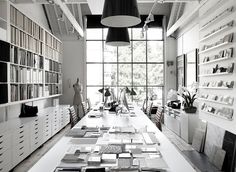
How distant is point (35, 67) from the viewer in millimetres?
6402

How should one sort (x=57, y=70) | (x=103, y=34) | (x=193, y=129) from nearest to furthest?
(x=193, y=129), (x=57, y=70), (x=103, y=34)

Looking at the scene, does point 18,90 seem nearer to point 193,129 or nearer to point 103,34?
point 193,129

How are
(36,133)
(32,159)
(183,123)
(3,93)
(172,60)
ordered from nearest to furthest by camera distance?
(3,93) → (32,159) → (36,133) → (183,123) → (172,60)

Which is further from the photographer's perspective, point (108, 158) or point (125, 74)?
point (125, 74)

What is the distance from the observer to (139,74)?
33.7ft

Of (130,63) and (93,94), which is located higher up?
(130,63)

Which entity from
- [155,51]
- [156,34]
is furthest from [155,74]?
[156,34]

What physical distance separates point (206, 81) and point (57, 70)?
5.20 metres

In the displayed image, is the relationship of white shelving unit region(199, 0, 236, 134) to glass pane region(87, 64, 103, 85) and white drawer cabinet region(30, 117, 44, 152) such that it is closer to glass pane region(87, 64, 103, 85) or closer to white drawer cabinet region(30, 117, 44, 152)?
white drawer cabinet region(30, 117, 44, 152)

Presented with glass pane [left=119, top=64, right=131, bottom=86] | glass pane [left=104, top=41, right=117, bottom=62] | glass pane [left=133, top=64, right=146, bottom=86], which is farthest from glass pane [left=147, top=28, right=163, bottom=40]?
glass pane [left=104, top=41, right=117, bottom=62]

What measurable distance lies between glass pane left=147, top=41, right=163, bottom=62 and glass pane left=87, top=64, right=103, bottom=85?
208 cm

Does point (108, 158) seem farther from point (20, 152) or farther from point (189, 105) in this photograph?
point (189, 105)

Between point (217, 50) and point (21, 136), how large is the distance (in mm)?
4095

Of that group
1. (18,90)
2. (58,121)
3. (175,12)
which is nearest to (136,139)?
(18,90)
